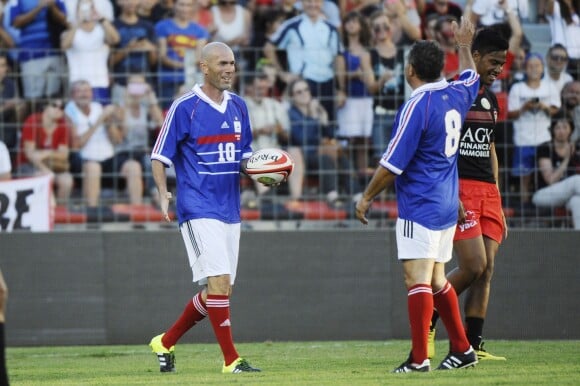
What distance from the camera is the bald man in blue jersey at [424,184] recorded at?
7.80 metres

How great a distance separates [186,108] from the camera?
8711 mm

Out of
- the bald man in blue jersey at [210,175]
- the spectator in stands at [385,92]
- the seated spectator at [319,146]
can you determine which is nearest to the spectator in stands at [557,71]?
the spectator in stands at [385,92]

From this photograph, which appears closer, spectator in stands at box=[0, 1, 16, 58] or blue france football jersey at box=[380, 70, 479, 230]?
blue france football jersey at box=[380, 70, 479, 230]

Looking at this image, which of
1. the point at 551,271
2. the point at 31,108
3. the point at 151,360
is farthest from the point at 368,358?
the point at 31,108

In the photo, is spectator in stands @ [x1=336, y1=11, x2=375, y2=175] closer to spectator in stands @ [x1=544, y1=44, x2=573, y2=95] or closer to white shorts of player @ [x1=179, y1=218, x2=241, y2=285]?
Answer: spectator in stands @ [x1=544, y1=44, x2=573, y2=95]

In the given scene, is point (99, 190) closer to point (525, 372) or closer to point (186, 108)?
point (186, 108)

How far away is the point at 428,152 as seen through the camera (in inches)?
312

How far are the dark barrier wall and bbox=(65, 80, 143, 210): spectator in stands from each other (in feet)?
1.88

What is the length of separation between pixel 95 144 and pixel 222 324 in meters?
5.31

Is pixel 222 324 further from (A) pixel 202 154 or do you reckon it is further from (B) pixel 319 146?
(B) pixel 319 146

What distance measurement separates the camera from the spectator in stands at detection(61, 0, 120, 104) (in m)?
13.5

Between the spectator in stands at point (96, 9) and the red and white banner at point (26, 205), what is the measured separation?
231 cm

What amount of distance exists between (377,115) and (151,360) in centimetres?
416

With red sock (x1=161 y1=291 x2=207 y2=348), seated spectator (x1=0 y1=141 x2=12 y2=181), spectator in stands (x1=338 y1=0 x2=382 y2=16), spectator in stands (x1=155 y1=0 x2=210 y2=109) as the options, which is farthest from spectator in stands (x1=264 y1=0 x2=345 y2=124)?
red sock (x1=161 y1=291 x2=207 y2=348)
